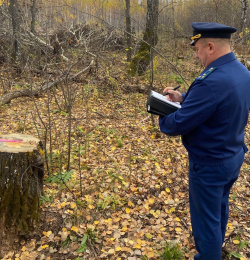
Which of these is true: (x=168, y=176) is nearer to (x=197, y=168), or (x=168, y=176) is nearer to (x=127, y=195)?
(x=127, y=195)

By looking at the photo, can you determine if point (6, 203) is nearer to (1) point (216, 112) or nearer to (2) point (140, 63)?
(1) point (216, 112)

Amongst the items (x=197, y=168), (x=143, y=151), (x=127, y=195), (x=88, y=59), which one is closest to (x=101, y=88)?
(x=88, y=59)

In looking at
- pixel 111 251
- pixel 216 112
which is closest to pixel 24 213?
pixel 111 251

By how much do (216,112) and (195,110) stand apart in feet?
0.56

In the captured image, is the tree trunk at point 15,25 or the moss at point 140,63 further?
the moss at point 140,63

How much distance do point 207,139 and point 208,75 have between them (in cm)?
52

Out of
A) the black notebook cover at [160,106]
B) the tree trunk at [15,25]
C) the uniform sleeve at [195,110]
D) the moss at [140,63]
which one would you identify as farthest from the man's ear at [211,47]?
the tree trunk at [15,25]

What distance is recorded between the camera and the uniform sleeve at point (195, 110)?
1963 mm

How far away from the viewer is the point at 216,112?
2.01 m

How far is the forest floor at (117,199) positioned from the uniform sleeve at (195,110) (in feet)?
5.48

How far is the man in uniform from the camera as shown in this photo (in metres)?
1.98

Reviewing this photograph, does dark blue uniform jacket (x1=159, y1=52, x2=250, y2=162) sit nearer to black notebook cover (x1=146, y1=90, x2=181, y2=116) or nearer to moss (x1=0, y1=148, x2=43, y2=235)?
black notebook cover (x1=146, y1=90, x2=181, y2=116)

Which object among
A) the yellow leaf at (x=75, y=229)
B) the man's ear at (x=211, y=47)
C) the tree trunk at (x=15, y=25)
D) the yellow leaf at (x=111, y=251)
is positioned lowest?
the yellow leaf at (x=111, y=251)

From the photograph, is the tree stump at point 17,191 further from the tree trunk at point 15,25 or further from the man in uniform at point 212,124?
the tree trunk at point 15,25
